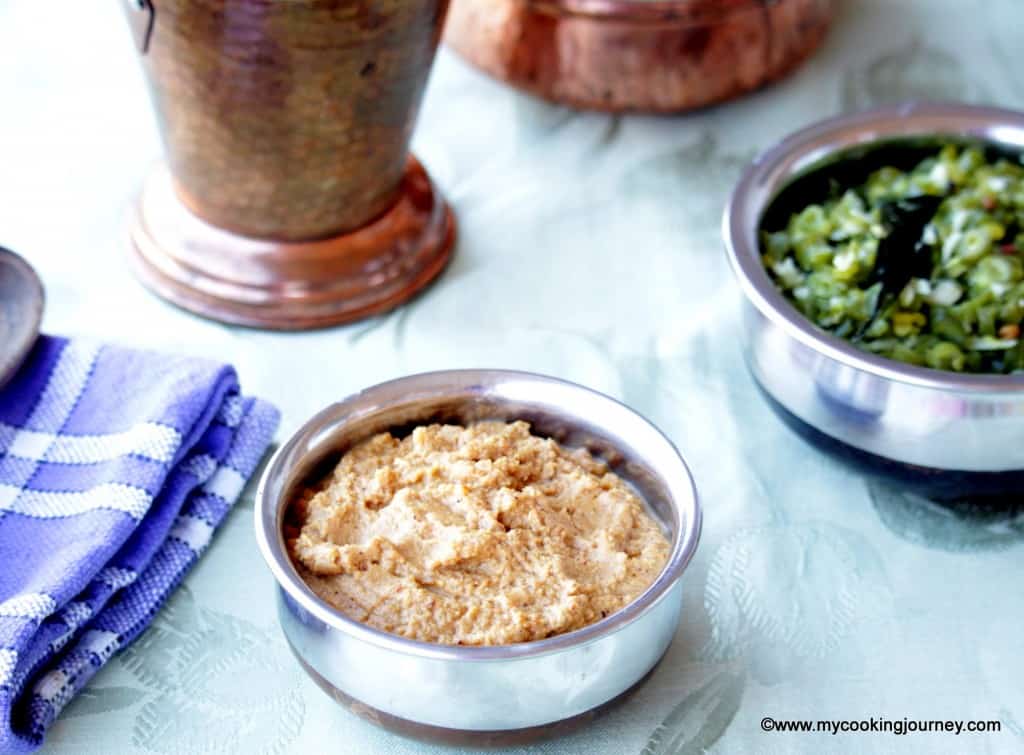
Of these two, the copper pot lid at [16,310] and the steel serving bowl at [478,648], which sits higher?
the steel serving bowl at [478,648]

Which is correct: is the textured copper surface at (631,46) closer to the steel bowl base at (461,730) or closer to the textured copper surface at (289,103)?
the textured copper surface at (289,103)

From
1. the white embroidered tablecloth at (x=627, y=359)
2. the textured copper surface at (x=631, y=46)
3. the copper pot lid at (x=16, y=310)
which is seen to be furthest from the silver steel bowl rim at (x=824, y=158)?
the copper pot lid at (x=16, y=310)

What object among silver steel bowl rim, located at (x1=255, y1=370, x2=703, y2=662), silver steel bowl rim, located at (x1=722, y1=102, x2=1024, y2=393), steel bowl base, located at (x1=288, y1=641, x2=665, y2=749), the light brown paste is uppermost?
silver steel bowl rim, located at (x1=722, y1=102, x2=1024, y2=393)

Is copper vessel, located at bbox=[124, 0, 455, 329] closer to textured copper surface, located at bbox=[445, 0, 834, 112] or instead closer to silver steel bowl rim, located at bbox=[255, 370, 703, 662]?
textured copper surface, located at bbox=[445, 0, 834, 112]

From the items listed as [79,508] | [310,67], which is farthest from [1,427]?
[310,67]

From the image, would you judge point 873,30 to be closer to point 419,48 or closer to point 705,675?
point 419,48

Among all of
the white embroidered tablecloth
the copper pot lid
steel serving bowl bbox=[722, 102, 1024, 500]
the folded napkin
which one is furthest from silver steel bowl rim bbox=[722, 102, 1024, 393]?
the copper pot lid

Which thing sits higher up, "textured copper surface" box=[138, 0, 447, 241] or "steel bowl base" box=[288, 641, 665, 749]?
"textured copper surface" box=[138, 0, 447, 241]
